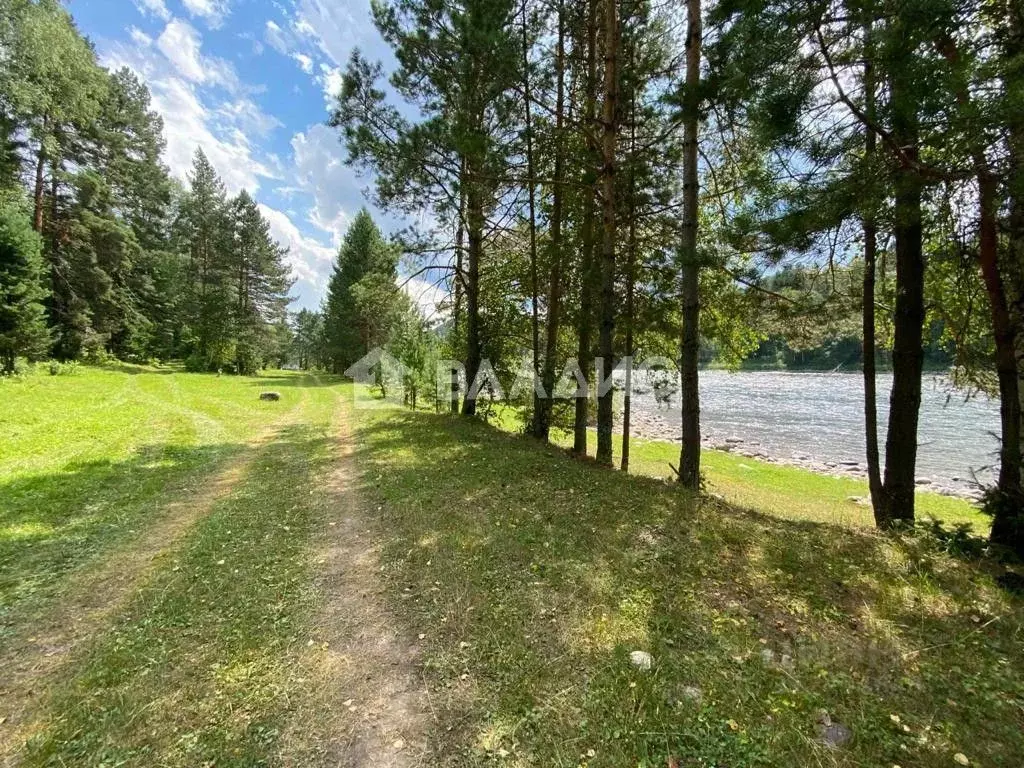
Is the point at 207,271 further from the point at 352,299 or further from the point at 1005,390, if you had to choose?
the point at 1005,390

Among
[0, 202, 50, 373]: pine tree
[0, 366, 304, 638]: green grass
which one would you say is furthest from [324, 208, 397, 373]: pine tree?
[0, 366, 304, 638]: green grass

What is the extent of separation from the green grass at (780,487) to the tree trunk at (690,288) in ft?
6.14

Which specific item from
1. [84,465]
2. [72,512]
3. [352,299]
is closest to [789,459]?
[72,512]

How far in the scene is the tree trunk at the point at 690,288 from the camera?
525 centimetres

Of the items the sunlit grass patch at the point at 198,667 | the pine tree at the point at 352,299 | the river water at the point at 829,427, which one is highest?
the pine tree at the point at 352,299

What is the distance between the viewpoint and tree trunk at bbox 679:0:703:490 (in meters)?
5.25

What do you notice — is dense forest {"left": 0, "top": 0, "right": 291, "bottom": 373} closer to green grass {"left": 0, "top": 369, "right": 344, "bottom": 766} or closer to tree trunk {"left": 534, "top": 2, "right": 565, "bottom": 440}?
green grass {"left": 0, "top": 369, "right": 344, "bottom": 766}

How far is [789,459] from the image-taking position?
14.2 metres

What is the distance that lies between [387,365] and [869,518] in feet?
50.6

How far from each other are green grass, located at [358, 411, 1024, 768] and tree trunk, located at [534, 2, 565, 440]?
14.9ft

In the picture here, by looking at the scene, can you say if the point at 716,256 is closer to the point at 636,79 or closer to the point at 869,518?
the point at 636,79

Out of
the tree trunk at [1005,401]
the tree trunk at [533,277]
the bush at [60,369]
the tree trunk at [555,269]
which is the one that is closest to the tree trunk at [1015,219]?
the tree trunk at [1005,401]

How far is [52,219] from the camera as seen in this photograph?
1708 centimetres

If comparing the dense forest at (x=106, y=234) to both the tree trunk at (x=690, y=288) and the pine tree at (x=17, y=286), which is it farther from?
the tree trunk at (x=690, y=288)
